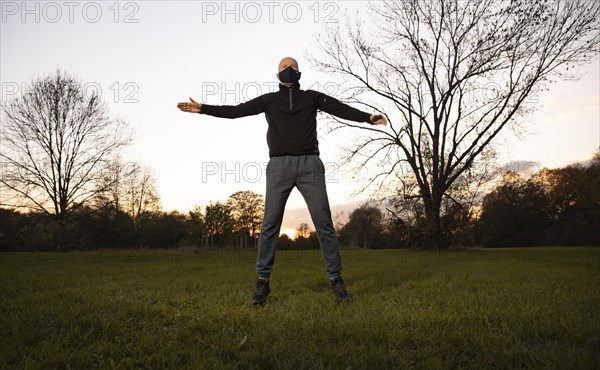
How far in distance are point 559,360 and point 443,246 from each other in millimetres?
21086

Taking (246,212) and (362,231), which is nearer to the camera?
(246,212)

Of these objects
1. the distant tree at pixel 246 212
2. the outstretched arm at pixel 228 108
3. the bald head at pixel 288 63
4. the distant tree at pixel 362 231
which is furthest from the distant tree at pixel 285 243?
the bald head at pixel 288 63

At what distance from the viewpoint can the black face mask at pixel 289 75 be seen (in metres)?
4.61

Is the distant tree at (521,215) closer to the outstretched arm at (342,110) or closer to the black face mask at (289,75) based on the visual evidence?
the outstretched arm at (342,110)

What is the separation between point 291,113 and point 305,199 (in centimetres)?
108

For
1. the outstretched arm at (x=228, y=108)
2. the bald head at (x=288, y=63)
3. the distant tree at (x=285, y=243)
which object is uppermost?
the bald head at (x=288, y=63)

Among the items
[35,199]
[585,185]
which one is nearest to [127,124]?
[35,199]

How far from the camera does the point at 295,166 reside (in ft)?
14.5

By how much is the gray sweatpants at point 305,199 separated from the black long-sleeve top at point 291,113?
163mm

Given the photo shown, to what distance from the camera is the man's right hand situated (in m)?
4.73

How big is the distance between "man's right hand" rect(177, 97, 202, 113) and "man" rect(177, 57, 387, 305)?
91 centimetres

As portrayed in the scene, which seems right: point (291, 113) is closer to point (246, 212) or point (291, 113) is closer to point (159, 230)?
point (246, 212)

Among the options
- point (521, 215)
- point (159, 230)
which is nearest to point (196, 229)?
point (159, 230)

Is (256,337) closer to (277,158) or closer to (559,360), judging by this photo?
(559,360)
